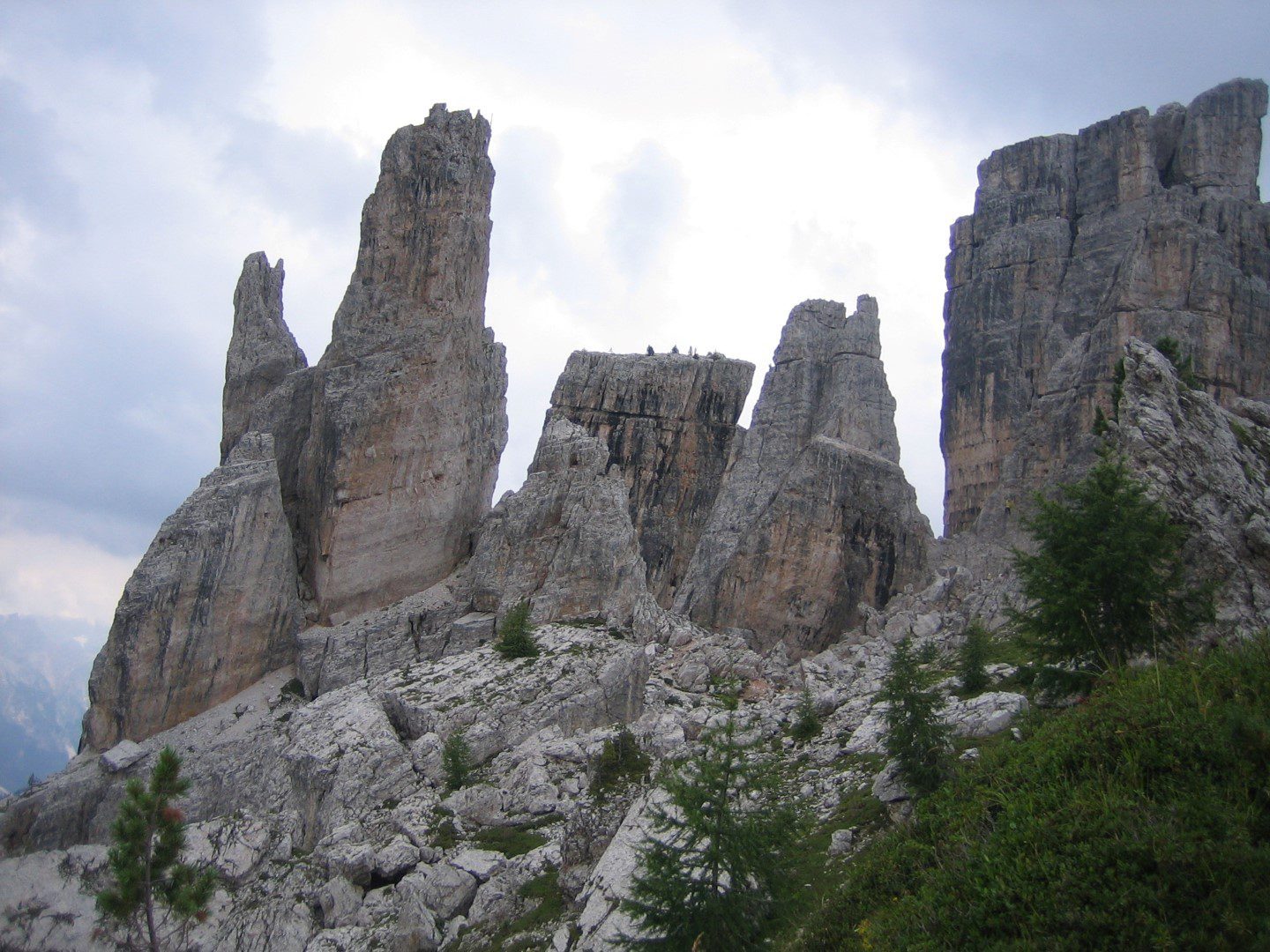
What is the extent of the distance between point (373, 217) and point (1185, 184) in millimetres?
61043

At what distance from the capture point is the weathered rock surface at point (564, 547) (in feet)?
139

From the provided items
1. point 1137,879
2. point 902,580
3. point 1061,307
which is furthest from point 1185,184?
point 1137,879

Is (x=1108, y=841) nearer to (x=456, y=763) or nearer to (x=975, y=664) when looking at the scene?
(x=975, y=664)

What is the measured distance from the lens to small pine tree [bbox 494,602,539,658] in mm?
37938

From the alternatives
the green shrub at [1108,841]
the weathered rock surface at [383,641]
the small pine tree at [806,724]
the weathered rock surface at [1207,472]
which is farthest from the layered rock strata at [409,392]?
the green shrub at [1108,841]

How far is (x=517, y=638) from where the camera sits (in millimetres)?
38062

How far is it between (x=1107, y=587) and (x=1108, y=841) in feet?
36.5

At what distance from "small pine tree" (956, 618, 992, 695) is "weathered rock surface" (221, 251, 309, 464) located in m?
38.8

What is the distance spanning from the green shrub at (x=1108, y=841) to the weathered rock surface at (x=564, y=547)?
81.2 ft

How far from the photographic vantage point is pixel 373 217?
48781mm

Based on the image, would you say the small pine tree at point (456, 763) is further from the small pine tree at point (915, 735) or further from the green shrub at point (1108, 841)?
the green shrub at point (1108, 841)

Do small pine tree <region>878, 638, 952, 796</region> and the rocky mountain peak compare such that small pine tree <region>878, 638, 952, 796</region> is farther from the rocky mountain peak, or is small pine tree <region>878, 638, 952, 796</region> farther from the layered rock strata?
the rocky mountain peak

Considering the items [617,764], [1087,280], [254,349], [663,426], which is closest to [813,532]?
[663,426]

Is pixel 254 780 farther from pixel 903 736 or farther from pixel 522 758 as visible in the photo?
pixel 903 736
